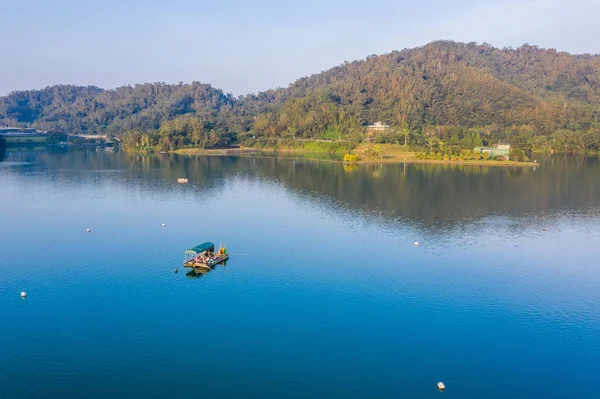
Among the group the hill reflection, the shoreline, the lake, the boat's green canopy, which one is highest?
the shoreline

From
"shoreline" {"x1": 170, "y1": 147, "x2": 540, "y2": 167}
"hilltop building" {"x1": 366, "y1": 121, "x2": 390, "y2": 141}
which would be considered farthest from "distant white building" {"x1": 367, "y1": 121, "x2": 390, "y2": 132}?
"shoreline" {"x1": 170, "y1": 147, "x2": 540, "y2": 167}

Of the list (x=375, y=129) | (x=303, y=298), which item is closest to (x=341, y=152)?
(x=375, y=129)

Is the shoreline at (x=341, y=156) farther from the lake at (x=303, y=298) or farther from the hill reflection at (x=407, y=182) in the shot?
the lake at (x=303, y=298)

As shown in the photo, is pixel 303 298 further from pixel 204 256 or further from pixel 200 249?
pixel 200 249

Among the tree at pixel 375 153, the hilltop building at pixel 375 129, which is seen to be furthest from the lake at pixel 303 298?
the hilltop building at pixel 375 129

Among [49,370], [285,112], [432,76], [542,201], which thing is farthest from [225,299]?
[432,76]

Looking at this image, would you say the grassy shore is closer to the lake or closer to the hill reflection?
the hill reflection

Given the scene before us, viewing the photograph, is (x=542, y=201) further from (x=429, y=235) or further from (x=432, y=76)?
(x=432, y=76)

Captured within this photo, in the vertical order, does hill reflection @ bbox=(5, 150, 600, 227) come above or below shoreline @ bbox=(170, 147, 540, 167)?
below
